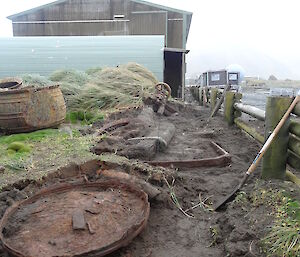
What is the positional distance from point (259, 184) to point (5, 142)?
12.6 ft

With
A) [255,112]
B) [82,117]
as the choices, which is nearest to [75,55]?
[82,117]

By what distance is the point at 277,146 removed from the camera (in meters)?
3.07

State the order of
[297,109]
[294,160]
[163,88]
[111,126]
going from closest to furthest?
[297,109] → [294,160] → [111,126] → [163,88]

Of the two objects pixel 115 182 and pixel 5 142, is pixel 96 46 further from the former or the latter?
pixel 115 182

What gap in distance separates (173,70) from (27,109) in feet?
43.5

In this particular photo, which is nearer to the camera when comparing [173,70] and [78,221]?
[78,221]

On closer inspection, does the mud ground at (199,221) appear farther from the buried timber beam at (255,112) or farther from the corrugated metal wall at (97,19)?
the corrugated metal wall at (97,19)

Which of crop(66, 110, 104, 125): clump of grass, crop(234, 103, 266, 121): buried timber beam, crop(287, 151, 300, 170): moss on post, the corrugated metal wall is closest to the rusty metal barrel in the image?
crop(66, 110, 104, 125): clump of grass

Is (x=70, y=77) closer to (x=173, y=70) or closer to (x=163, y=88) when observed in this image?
(x=163, y=88)

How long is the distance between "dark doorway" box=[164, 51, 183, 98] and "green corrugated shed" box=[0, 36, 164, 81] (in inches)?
121

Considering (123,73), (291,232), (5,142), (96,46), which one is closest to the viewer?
(291,232)

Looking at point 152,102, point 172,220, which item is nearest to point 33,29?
point 152,102

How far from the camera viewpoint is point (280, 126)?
2.90 m

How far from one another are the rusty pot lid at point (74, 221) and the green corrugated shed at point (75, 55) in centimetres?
1093
